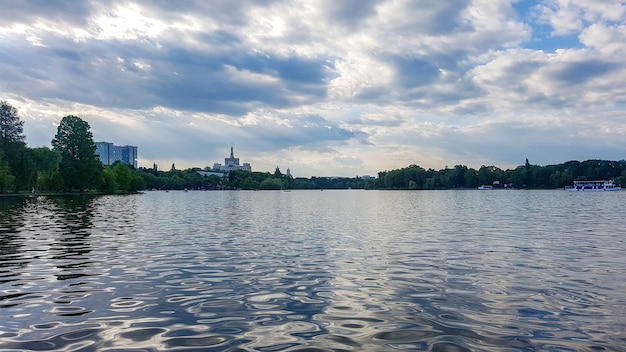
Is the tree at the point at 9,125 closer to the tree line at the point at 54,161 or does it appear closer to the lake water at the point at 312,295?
the tree line at the point at 54,161

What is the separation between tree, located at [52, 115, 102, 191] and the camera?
135125mm

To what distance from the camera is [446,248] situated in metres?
27.2

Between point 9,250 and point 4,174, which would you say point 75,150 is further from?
point 9,250

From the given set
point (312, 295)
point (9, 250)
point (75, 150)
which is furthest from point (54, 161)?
point (312, 295)

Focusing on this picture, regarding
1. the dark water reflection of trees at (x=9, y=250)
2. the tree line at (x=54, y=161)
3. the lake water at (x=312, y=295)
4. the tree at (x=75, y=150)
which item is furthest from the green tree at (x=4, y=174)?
the lake water at (x=312, y=295)

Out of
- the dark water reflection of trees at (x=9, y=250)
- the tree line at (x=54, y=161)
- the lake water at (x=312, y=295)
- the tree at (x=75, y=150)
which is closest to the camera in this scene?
the lake water at (x=312, y=295)

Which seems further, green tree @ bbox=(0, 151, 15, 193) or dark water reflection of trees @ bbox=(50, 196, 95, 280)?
green tree @ bbox=(0, 151, 15, 193)

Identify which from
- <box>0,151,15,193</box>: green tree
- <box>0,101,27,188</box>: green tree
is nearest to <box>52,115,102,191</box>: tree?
<box>0,101,27,188</box>: green tree

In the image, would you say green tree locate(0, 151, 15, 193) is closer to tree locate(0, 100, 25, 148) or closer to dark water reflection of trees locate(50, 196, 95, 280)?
tree locate(0, 100, 25, 148)

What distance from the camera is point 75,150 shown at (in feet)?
449

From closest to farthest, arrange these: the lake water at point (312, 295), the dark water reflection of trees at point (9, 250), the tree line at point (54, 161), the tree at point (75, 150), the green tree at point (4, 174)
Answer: the lake water at point (312, 295), the dark water reflection of trees at point (9, 250), the green tree at point (4, 174), the tree line at point (54, 161), the tree at point (75, 150)

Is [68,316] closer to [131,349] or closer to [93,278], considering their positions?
[131,349]

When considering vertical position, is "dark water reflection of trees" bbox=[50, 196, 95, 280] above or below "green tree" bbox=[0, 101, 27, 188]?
below

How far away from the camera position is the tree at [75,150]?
135 meters
